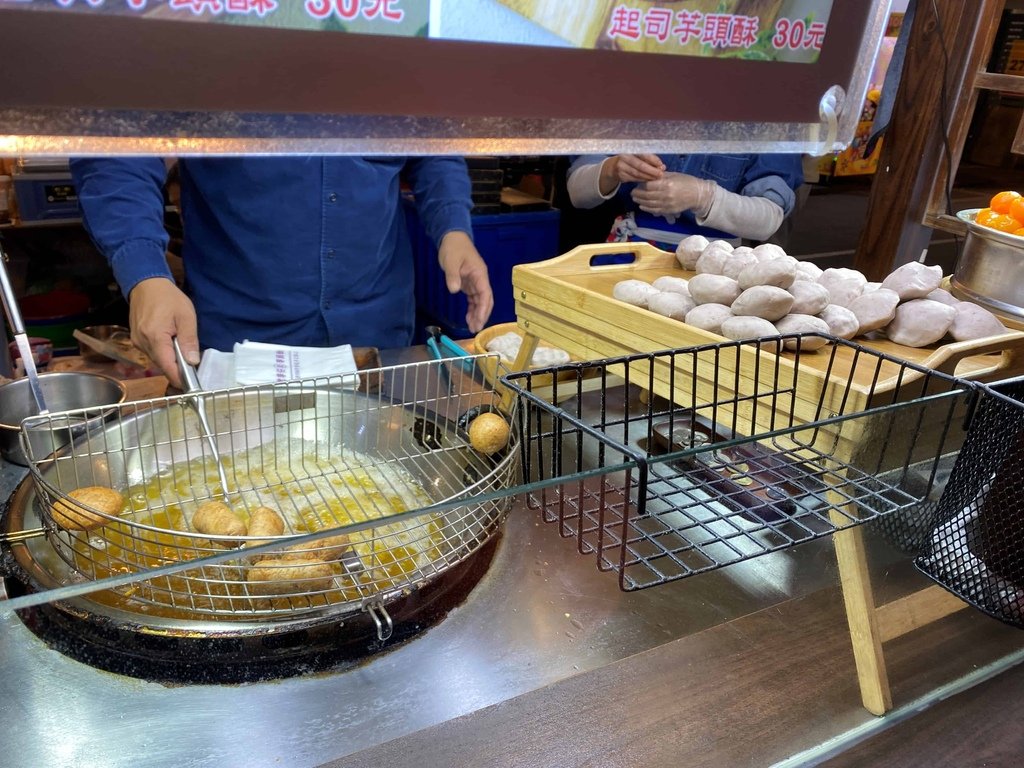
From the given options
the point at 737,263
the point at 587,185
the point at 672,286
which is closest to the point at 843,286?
the point at 737,263

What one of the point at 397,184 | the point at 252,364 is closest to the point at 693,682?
the point at 252,364

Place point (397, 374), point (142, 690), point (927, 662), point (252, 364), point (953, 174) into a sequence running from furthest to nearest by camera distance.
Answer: point (953, 174), point (397, 374), point (252, 364), point (927, 662), point (142, 690)

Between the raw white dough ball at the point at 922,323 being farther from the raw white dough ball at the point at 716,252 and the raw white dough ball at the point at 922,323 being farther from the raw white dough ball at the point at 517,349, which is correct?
the raw white dough ball at the point at 517,349

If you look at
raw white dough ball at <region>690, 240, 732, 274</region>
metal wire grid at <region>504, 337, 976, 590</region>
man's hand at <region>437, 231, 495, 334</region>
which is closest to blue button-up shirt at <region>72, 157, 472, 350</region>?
man's hand at <region>437, 231, 495, 334</region>

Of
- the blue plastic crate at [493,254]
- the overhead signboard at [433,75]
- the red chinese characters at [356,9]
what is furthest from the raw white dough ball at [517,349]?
the blue plastic crate at [493,254]

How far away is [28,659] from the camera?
918mm

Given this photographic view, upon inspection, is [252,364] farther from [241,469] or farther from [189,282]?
[189,282]

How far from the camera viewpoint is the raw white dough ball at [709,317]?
1222mm

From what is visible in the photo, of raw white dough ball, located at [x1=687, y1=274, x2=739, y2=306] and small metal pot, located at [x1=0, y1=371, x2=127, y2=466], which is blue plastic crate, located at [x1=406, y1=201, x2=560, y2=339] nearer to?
small metal pot, located at [x1=0, y1=371, x2=127, y2=466]

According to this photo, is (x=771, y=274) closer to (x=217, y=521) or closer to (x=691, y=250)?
(x=691, y=250)

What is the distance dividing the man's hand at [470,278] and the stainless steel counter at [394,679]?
3.30 ft

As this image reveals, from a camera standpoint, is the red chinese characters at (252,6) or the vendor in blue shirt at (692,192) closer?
the red chinese characters at (252,6)

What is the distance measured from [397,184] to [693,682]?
1.63 meters

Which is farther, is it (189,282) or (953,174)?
(953,174)
